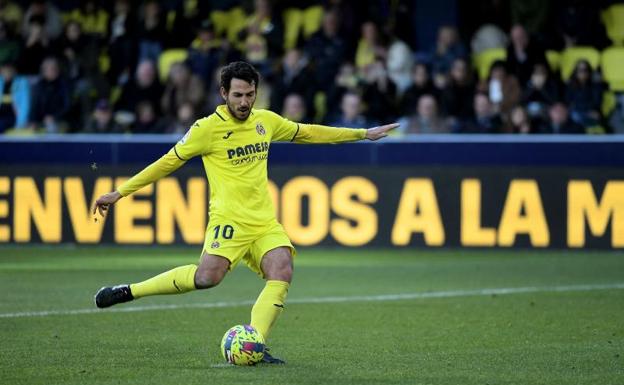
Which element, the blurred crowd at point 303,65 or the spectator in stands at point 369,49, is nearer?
the blurred crowd at point 303,65

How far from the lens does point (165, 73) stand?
21.1 m

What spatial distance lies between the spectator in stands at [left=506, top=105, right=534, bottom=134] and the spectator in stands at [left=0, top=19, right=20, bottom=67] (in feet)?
24.8

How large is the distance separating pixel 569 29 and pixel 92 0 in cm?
735

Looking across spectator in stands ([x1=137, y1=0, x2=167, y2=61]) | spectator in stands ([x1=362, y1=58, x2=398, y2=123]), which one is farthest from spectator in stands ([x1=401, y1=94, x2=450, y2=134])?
spectator in stands ([x1=137, y1=0, x2=167, y2=61])

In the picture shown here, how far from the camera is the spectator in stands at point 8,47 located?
851 inches

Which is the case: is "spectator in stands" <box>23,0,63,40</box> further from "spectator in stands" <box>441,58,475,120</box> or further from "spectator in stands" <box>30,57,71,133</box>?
"spectator in stands" <box>441,58,475,120</box>

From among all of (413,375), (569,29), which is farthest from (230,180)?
(569,29)

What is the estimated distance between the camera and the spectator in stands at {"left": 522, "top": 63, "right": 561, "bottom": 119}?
18.8 meters

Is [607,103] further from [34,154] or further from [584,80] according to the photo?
[34,154]

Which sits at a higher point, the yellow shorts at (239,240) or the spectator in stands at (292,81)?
the spectator in stands at (292,81)

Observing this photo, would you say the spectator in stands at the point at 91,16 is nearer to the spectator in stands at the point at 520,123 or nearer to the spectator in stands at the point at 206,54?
the spectator in stands at the point at 206,54

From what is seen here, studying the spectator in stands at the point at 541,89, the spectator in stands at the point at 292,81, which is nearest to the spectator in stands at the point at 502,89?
the spectator in stands at the point at 541,89

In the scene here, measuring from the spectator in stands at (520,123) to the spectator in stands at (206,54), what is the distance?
4.31 meters

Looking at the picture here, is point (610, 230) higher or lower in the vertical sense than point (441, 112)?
lower
